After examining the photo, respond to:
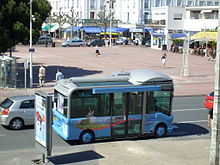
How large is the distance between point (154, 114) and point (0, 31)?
19.2 meters

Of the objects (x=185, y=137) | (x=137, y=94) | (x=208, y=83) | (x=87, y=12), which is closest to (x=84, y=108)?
(x=137, y=94)

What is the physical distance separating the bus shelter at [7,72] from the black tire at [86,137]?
14.8 m

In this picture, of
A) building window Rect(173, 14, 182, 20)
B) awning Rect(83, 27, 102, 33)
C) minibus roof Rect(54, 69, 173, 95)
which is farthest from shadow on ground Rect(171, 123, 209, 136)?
awning Rect(83, 27, 102, 33)

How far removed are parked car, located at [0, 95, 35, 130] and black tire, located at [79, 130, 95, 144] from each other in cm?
Answer: 314

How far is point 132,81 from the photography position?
17078 mm

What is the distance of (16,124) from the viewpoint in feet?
59.8

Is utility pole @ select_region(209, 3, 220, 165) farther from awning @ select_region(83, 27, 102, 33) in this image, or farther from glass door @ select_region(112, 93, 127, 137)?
awning @ select_region(83, 27, 102, 33)

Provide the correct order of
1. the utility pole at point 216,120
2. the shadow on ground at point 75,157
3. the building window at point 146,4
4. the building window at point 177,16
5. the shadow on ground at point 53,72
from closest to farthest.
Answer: the utility pole at point 216,120 → the shadow on ground at point 75,157 → the shadow on ground at point 53,72 → the building window at point 177,16 → the building window at point 146,4

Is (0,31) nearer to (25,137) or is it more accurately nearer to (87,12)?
(25,137)

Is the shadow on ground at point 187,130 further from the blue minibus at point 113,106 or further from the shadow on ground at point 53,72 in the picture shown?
the shadow on ground at point 53,72

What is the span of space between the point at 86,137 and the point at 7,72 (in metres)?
15.3

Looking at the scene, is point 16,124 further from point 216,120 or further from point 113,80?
point 216,120

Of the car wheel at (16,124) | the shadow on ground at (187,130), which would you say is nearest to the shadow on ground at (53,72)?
the car wheel at (16,124)

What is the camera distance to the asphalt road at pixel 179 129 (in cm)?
1625
